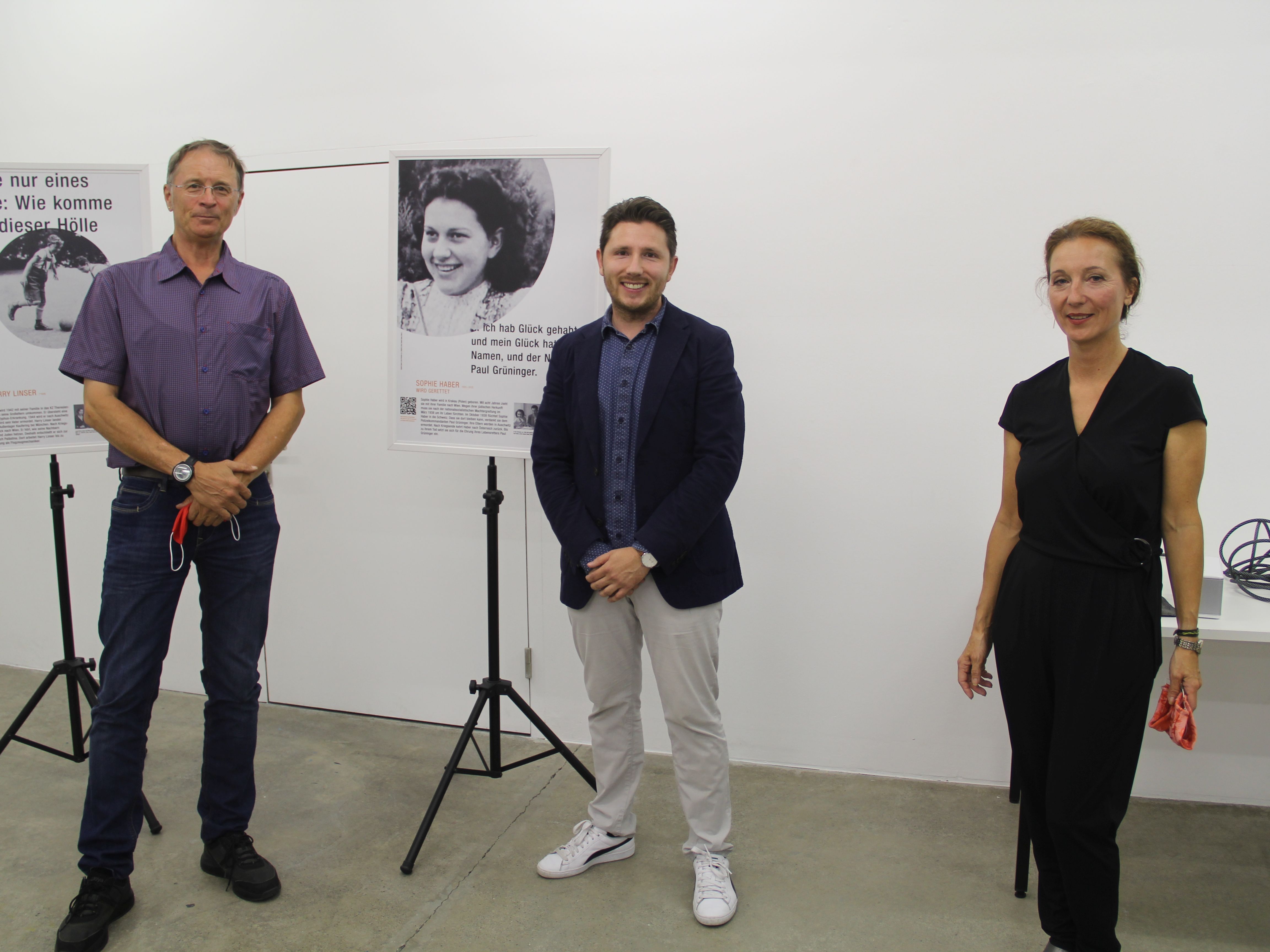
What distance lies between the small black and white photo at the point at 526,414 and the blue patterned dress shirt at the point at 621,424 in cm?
36

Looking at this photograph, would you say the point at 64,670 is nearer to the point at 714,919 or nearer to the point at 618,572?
the point at 618,572

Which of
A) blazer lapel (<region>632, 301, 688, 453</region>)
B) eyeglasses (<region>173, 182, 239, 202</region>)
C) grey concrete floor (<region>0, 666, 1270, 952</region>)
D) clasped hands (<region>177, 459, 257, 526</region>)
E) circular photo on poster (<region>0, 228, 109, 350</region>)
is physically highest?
eyeglasses (<region>173, 182, 239, 202</region>)

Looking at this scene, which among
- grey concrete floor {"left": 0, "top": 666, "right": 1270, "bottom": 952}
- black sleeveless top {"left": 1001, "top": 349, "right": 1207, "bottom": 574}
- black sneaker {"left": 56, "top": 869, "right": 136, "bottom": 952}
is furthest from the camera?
grey concrete floor {"left": 0, "top": 666, "right": 1270, "bottom": 952}

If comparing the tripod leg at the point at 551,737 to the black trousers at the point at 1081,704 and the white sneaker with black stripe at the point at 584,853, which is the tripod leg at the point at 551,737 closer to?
the white sneaker with black stripe at the point at 584,853

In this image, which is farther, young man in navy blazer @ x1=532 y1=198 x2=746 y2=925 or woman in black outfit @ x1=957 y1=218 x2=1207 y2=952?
young man in navy blazer @ x1=532 y1=198 x2=746 y2=925

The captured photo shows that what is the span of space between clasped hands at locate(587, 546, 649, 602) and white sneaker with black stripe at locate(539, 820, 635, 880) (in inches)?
29.2

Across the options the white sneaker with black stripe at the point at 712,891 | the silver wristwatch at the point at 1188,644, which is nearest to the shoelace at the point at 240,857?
the white sneaker with black stripe at the point at 712,891

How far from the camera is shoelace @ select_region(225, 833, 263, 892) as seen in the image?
7.30ft

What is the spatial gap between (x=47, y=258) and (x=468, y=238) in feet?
4.55

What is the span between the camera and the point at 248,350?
2.17 meters

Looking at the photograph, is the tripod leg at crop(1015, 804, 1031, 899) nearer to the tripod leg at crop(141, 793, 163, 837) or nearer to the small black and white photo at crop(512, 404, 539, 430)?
the small black and white photo at crop(512, 404, 539, 430)

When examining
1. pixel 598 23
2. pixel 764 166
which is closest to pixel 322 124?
pixel 598 23

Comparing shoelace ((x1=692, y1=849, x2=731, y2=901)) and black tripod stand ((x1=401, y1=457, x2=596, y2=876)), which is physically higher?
black tripod stand ((x1=401, y1=457, x2=596, y2=876))

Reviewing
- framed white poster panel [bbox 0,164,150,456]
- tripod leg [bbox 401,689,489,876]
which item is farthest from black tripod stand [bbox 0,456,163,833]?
tripod leg [bbox 401,689,489,876]
